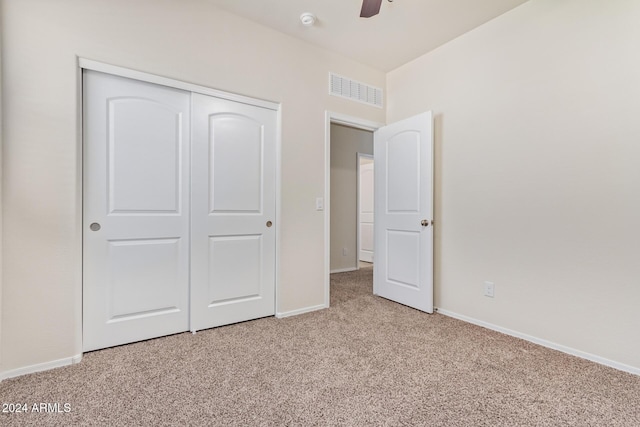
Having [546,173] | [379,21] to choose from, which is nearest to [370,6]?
[379,21]

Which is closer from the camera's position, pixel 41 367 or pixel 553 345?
pixel 41 367

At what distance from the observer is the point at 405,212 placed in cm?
305

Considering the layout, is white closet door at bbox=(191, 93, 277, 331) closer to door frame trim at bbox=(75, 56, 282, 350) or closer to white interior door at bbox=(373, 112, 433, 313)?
door frame trim at bbox=(75, 56, 282, 350)

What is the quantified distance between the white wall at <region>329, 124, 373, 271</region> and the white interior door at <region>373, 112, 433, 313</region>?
1448 mm

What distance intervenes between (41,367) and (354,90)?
10.9 feet

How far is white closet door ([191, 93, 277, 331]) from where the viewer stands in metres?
2.35

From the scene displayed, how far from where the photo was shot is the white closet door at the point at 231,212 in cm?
235

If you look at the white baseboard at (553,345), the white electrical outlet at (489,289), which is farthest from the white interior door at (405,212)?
the white electrical outlet at (489,289)

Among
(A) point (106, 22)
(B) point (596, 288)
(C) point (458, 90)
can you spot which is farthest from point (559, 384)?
(A) point (106, 22)

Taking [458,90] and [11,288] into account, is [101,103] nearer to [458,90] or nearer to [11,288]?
[11,288]

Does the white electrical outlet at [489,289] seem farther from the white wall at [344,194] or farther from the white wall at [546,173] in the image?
the white wall at [344,194]

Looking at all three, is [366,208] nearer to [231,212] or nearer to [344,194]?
[344,194]

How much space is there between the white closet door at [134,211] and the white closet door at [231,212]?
10 cm

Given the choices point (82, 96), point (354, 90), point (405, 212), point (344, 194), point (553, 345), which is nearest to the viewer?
point (82, 96)
